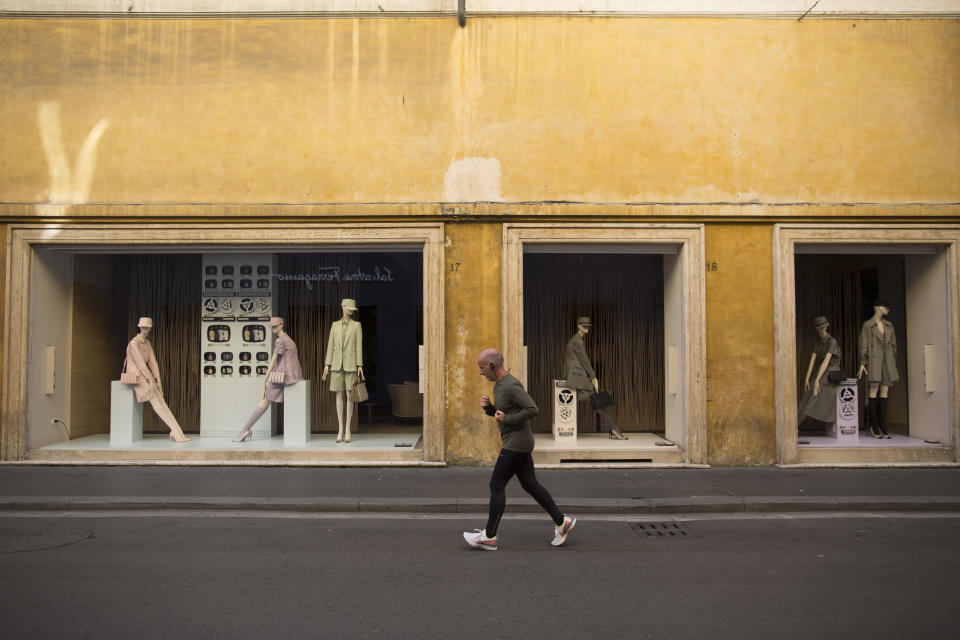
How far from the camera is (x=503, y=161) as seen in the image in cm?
1012

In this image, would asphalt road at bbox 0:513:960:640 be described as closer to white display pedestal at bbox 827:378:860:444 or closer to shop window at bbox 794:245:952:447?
white display pedestal at bbox 827:378:860:444

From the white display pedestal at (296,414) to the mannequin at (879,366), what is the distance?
8.80 meters

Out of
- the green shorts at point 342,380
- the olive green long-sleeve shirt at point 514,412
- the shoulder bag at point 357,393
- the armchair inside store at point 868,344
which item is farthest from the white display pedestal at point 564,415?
the olive green long-sleeve shirt at point 514,412

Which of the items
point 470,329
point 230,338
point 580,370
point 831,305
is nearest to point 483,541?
point 470,329

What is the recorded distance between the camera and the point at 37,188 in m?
10.2

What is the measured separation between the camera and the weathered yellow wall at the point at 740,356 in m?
Result: 10.0

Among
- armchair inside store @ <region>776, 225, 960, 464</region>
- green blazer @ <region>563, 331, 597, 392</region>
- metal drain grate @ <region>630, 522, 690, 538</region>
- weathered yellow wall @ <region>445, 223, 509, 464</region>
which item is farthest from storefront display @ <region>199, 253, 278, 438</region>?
armchair inside store @ <region>776, 225, 960, 464</region>

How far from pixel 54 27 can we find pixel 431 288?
6822 millimetres

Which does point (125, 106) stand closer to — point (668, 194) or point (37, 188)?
point (37, 188)

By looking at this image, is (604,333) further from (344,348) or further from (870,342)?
(344,348)

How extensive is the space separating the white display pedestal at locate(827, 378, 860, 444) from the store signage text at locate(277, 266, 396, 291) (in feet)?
24.0

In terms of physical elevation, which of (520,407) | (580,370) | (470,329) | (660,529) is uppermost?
(470,329)

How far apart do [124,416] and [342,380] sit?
133 inches

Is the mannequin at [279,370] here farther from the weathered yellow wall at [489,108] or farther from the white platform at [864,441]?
the white platform at [864,441]
